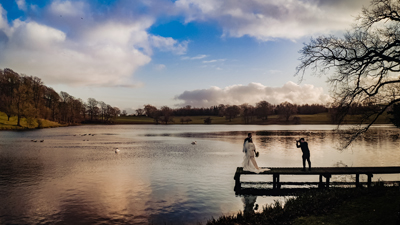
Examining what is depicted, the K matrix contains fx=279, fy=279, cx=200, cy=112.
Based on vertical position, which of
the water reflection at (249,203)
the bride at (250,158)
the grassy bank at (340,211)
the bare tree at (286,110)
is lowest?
the water reflection at (249,203)

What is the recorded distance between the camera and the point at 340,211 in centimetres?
1191

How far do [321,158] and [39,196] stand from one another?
98.0ft

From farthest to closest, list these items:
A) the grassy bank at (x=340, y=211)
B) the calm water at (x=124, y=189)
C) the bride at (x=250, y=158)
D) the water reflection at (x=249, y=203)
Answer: the bride at (x=250, y=158) → the water reflection at (x=249, y=203) → the calm water at (x=124, y=189) → the grassy bank at (x=340, y=211)

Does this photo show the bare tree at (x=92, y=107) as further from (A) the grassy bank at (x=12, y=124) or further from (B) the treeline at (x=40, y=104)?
(A) the grassy bank at (x=12, y=124)

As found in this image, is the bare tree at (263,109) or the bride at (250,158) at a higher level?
the bare tree at (263,109)

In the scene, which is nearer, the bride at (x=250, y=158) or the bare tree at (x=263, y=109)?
Result: the bride at (x=250, y=158)

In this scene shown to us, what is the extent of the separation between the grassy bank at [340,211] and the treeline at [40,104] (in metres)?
99.8

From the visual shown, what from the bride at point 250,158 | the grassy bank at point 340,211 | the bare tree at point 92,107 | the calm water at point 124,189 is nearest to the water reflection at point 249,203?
the calm water at point 124,189

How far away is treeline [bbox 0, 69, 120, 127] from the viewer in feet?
306

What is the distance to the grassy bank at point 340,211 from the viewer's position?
1077cm

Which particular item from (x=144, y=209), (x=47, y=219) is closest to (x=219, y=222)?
(x=144, y=209)

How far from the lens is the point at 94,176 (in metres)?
24.7

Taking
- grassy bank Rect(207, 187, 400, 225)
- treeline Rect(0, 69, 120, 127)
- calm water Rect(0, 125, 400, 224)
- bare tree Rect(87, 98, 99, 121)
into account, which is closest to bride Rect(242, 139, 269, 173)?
calm water Rect(0, 125, 400, 224)

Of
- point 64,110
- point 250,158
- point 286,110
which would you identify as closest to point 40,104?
point 64,110
